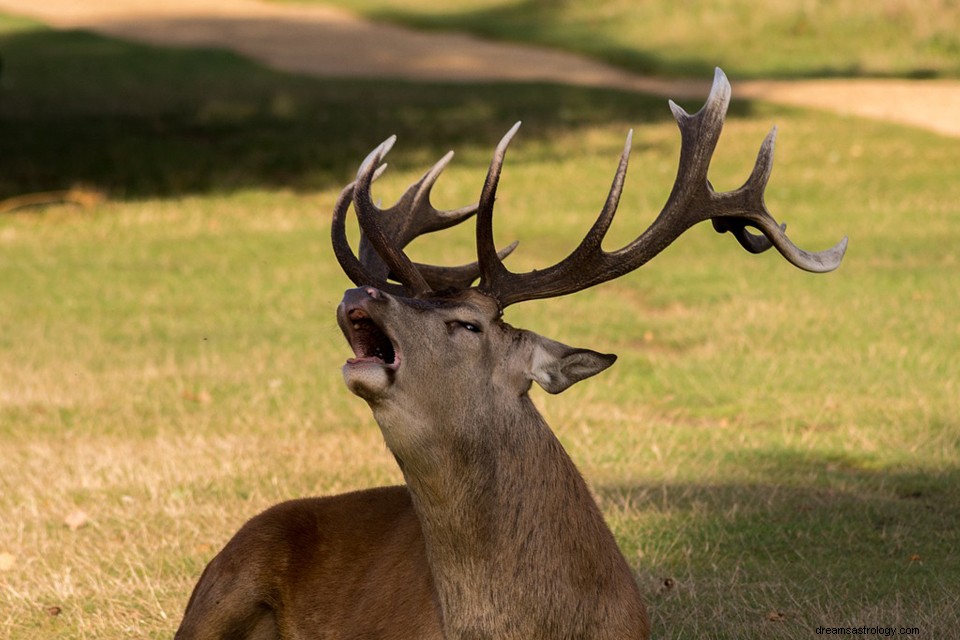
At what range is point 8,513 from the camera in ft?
26.5

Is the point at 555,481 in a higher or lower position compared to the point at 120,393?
higher

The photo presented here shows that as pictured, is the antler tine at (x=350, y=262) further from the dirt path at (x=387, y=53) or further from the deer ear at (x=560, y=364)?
the dirt path at (x=387, y=53)

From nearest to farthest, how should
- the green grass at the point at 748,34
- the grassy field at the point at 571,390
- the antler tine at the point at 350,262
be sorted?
the antler tine at the point at 350,262, the grassy field at the point at 571,390, the green grass at the point at 748,34

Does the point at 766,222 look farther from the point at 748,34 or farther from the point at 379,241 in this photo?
the point at 748,34

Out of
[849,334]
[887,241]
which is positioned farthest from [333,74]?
[849,334]

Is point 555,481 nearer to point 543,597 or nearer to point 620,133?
point 543,597

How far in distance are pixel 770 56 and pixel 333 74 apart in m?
9.19

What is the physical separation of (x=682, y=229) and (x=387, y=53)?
3061 cm

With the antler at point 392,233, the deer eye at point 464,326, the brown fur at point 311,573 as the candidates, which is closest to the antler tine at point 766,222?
the antler at point 392,233

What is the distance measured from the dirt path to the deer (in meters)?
18.4

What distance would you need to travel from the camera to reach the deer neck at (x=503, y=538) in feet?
15.8

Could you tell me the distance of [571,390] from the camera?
33.8 ft

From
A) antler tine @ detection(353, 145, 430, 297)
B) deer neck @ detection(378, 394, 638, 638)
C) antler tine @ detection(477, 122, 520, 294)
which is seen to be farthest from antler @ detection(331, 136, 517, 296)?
deer neck @ detection(378, 394, 638, 638)

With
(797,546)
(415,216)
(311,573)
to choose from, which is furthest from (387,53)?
(311,573)
